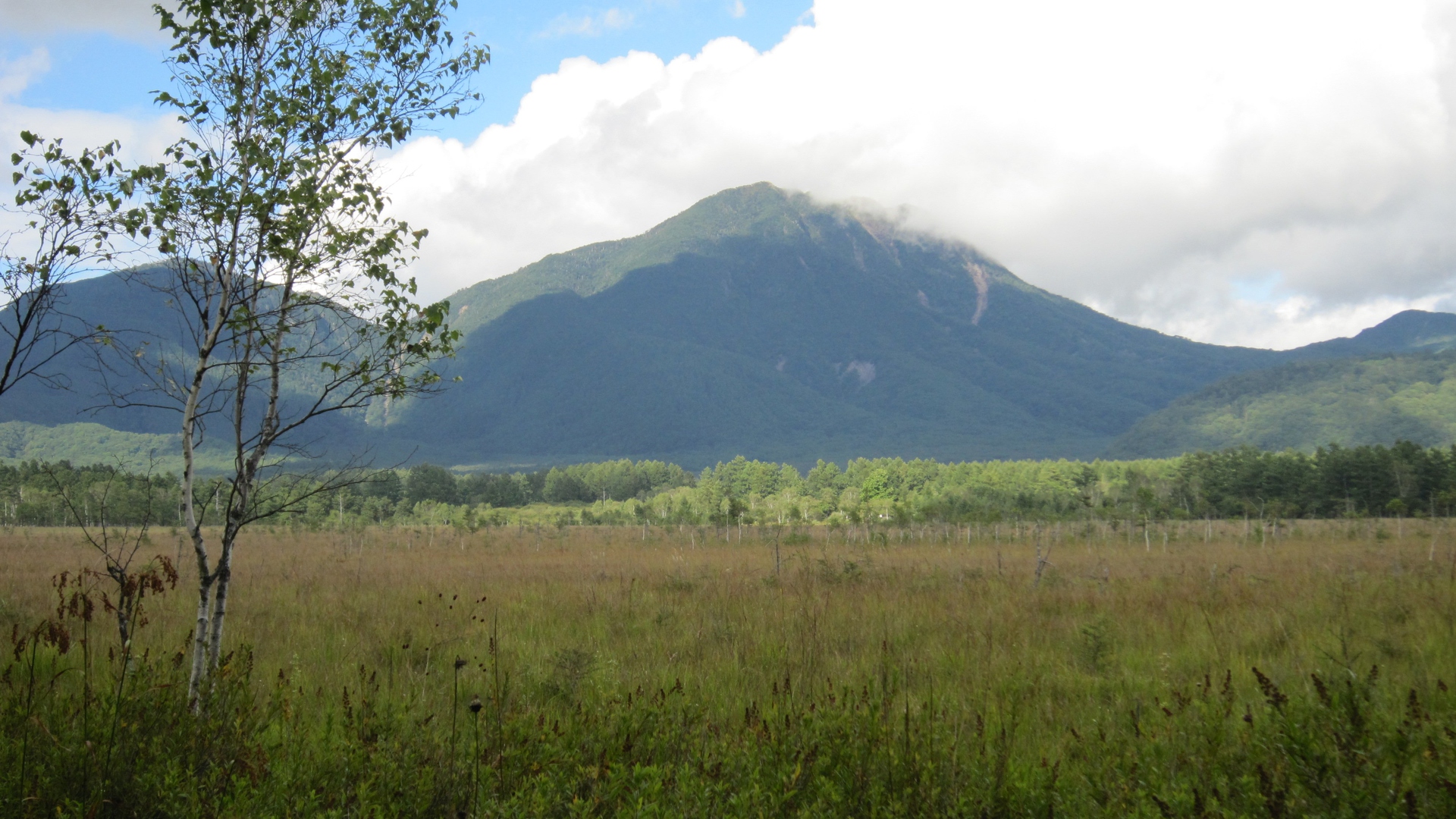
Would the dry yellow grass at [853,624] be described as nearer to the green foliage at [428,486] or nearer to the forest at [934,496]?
the forest at [934,496]

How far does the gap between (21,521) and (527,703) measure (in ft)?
233

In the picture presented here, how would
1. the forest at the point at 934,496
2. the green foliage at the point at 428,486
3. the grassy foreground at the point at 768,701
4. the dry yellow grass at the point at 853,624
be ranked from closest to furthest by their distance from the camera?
the grassy foreground at the point at 768,701 → the dry yellow grass at the point at 853,624 → the forest at the point at 934,496 → the green foliage at the point at 428,486

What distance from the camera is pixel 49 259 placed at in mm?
5160

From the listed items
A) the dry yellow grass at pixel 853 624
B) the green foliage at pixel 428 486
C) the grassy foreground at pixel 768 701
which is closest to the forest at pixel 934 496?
the green foliage at pixel 428 486

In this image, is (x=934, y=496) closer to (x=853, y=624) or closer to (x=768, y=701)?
(x=853, y=624)

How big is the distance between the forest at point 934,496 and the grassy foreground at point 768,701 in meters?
15.1

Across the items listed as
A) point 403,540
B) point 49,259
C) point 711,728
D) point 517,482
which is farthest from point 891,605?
point 517,482

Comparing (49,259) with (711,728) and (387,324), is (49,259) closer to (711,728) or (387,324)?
(387,324)

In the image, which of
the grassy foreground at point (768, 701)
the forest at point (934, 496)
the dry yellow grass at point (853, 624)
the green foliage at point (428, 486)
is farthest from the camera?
the green foliage at point (428, 486)

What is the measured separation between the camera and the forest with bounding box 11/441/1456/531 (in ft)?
154

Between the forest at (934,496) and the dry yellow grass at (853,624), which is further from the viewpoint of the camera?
the forest at (934,496)

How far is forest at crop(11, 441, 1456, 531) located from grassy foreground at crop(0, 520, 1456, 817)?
15.1 m

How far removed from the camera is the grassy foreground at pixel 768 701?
369cm

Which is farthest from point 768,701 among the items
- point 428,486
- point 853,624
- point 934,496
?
point 428,486
